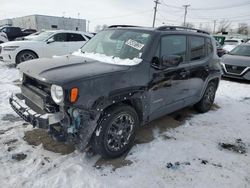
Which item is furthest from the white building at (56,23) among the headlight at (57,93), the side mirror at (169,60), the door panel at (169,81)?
the headlight at (57,93)

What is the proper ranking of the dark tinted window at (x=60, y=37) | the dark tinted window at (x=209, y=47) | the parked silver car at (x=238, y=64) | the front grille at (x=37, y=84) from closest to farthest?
1. the front grille at (x=37, y=84)
2. the dark tinted window at (x=209, y=47)
3. the parked silver car at (x=238, y=64)
4. the dark tinted window at (x=60, y=37)

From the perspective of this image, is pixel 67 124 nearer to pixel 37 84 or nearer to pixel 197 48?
pixel 37 84

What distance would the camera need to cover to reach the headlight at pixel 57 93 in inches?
107

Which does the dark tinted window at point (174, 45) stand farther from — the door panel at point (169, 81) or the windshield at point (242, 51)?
the windshield at point (242, 51)

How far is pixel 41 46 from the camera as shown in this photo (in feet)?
30.8

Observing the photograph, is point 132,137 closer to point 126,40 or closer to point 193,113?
point 126,40

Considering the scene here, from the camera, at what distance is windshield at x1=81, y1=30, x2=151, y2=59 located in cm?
365

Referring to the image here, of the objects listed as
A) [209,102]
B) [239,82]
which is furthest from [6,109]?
[239,82]

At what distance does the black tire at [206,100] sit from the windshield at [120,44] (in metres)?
2.54

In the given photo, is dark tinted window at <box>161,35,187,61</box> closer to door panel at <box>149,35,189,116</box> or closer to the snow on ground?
door panel at <box>149,35,189,116</box>

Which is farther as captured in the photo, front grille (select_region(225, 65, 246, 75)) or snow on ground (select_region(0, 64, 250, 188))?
front grille (select_region(225, 65, 246, 75))

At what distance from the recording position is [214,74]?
5516 millimetres

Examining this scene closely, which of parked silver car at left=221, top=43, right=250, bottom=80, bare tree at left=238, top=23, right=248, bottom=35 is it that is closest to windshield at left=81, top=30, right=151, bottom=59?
parked silver car at left=221, top=43, right=250, bottom=80

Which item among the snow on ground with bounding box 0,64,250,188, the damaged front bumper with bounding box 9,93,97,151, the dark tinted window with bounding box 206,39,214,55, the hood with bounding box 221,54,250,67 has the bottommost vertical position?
the snow on ground with bounding box 0,64,250,188
